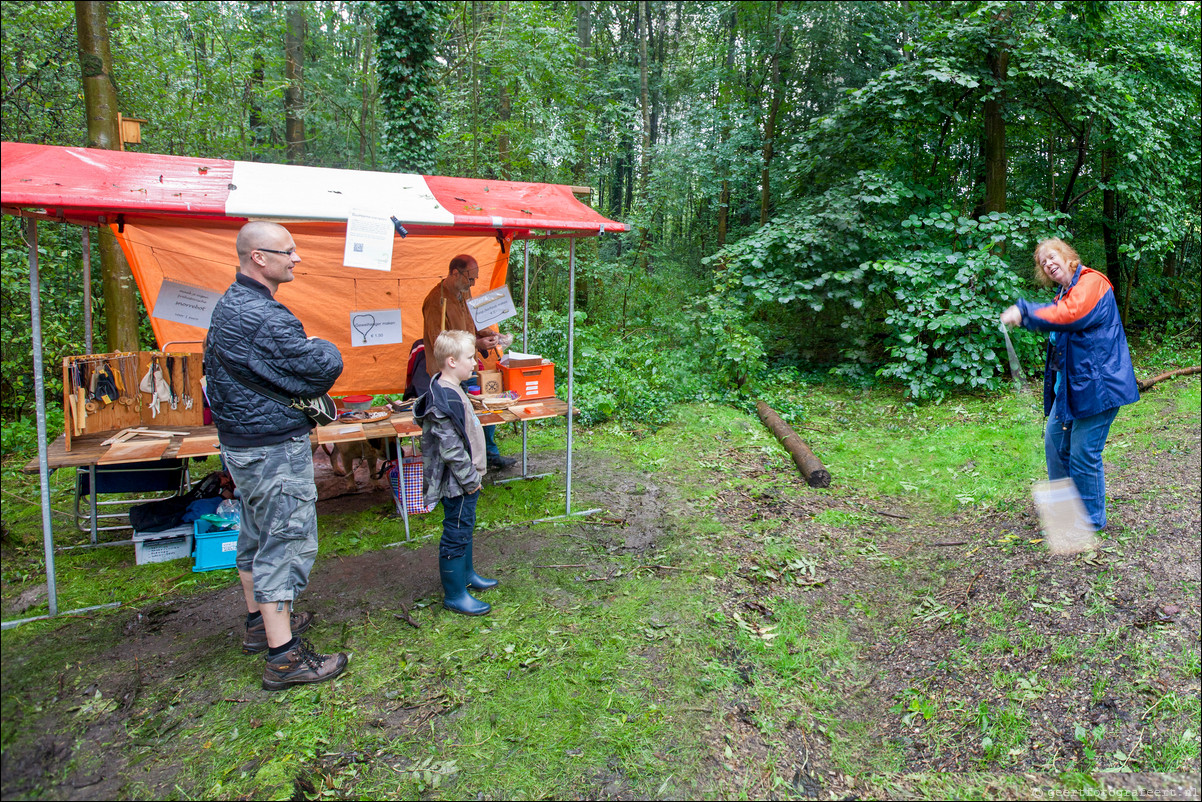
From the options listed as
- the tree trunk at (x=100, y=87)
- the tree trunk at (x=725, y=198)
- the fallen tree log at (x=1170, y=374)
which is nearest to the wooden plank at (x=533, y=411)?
the tree trunk at (x=100, y=87)

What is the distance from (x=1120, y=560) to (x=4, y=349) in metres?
10.3

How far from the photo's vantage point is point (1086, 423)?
381 cm

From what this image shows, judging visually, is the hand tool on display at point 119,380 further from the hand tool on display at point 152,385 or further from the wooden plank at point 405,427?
the wooden plank at point 405,427

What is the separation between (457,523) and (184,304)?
9.02 ft

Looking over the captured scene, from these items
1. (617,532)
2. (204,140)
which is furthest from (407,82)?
(617,532)

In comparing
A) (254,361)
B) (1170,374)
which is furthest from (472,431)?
(1170,374)

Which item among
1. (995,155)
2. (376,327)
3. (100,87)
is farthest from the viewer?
(995,155)

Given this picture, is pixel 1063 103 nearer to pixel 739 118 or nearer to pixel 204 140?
pixel 739 118

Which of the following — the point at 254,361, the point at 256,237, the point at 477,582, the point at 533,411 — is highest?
the point at 256,237

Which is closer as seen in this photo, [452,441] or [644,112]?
[452,441]

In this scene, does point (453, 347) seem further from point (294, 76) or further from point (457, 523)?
point (294, 76)

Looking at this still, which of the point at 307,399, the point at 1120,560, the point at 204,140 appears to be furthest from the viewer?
the point at 204,140

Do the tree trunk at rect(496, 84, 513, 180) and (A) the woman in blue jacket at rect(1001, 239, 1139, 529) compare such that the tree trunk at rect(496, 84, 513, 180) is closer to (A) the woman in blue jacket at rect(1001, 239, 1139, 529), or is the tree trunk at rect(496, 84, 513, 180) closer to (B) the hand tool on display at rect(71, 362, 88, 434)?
(B) the hand tool on display at rect(71, 362, 88, 434)

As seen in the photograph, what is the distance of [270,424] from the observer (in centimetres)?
287
